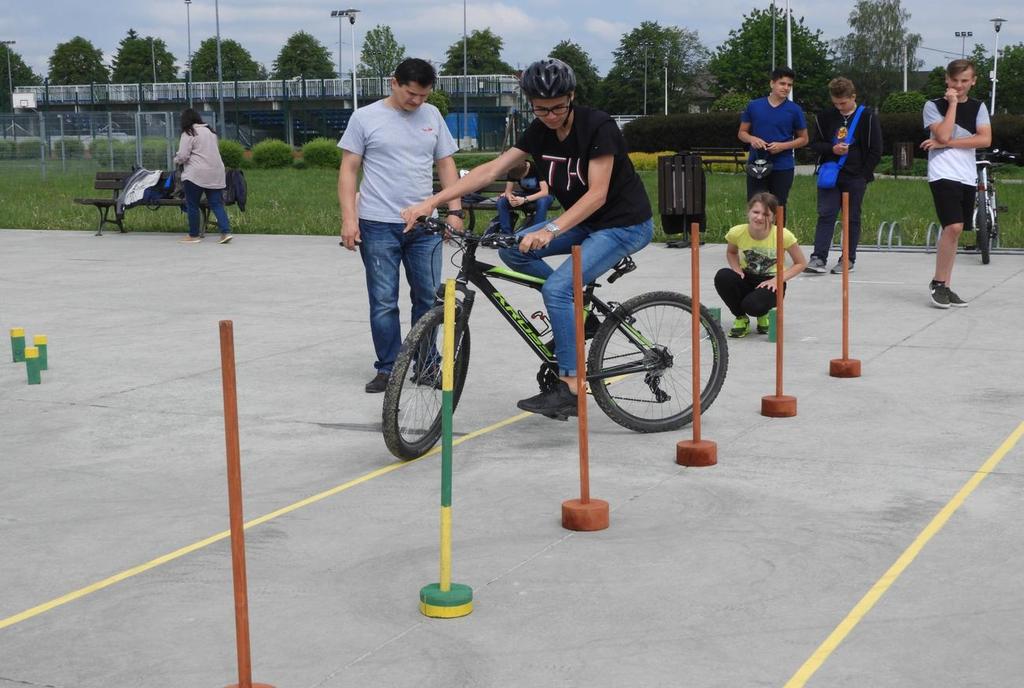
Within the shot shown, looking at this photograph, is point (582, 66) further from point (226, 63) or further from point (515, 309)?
point (515, 309)

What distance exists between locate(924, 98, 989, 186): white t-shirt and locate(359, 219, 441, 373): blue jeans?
479cm

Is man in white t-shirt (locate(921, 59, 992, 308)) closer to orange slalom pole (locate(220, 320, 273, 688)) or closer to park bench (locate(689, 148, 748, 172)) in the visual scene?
orange slalom pole (locate(220, 320, 273, 688))

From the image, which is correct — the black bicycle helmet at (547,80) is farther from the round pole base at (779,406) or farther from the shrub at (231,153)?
the shrub at (231,153)

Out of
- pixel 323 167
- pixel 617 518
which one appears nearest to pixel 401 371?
pixel 617 518

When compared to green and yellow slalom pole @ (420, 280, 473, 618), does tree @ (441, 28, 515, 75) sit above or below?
above

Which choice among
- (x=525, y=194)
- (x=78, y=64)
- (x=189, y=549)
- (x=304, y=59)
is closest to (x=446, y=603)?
(x=189, y=549)

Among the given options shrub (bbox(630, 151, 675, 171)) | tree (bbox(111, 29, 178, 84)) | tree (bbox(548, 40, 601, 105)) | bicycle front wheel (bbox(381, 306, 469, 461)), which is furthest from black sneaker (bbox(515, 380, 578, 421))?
tree (bbox(111, 29, 178, 84))

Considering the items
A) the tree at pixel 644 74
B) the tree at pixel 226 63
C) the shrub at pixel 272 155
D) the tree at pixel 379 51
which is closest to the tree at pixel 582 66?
the tree at pixel 644 74

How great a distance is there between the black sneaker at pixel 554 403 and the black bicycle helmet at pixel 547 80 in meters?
1.36

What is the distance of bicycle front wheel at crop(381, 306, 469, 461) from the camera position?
6.16m

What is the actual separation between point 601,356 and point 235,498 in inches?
135

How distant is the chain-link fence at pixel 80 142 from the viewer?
43.0 meters

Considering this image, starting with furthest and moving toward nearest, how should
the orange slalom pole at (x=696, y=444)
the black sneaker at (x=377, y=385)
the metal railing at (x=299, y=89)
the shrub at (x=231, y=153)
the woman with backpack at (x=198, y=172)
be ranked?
1. the metal railing at (x=299, y=89)
2. the shrub at (x=231, y=153)
3. the woman with backpack at (x=198, y=172)
4. the black sneaker at (x=377, y=385)
5. the orange slalom pole at (x=696, y=444)

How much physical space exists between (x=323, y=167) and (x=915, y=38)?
86108mm
